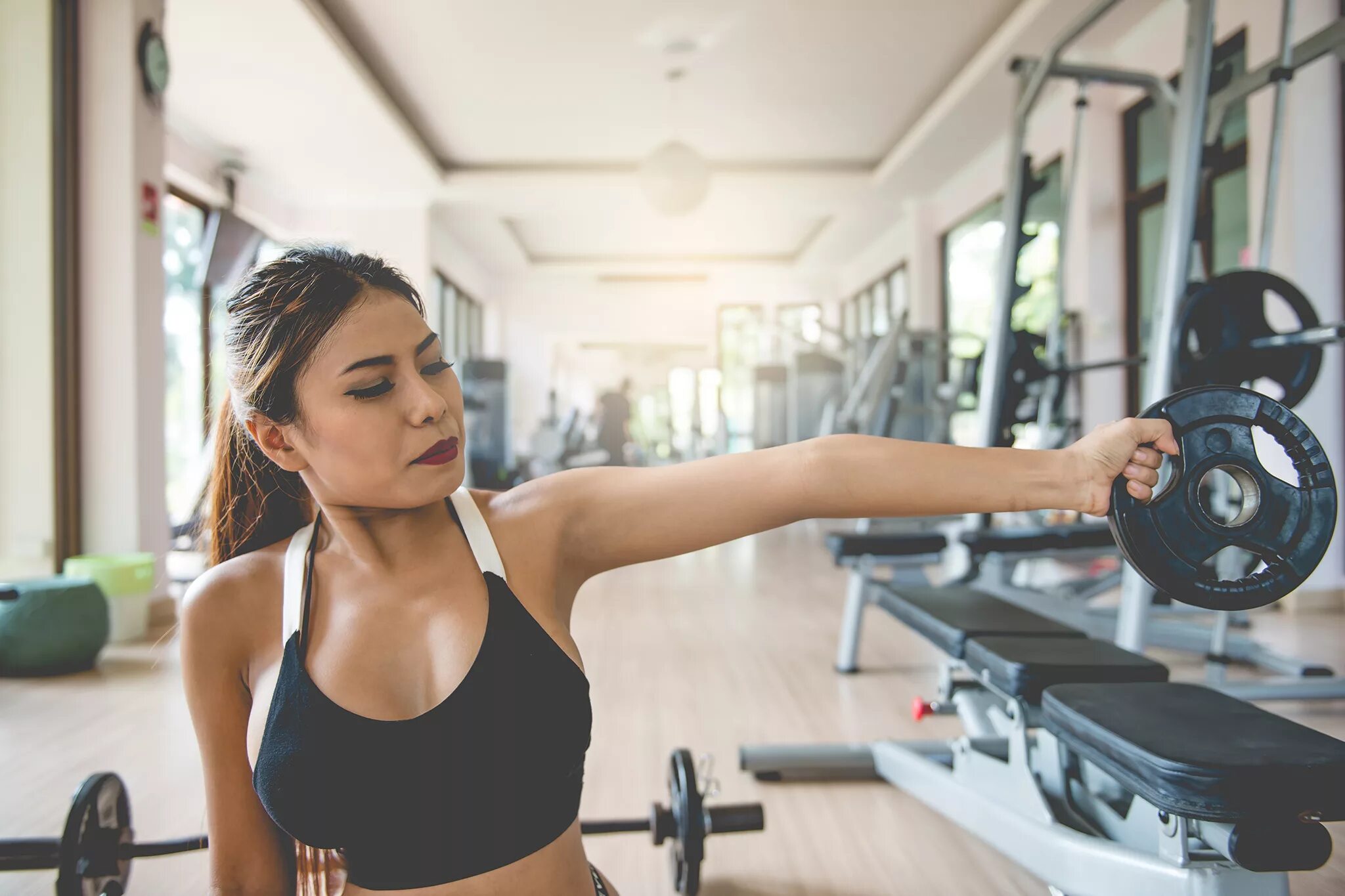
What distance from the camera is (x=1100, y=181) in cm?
408

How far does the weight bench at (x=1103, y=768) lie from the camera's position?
2.25 ft

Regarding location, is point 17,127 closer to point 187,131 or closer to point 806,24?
point 187,131

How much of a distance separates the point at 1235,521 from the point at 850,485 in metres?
0.32

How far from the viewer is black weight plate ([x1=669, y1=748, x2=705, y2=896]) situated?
100 cm

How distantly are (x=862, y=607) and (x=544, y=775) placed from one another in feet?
5.35

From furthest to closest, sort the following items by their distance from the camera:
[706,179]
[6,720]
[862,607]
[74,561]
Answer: [706,179] < [74,561] < [862,607] < [6,720]

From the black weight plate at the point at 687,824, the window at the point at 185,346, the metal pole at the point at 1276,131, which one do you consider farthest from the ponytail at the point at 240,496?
the window at the point at 185,346

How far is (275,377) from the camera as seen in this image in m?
0.60

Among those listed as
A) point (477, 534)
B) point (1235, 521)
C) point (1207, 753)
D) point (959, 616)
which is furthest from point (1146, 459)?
point (959, 616)

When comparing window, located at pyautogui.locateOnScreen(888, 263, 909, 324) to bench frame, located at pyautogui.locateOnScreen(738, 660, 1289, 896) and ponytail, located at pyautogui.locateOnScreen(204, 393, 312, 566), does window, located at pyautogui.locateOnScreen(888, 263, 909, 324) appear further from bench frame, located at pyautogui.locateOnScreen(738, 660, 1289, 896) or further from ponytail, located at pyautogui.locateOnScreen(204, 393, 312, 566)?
ponytail, located at pyautogui.locateOnScreen(204, 393, 312, 566)

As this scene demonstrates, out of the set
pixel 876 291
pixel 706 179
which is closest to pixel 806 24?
pixel 706 179

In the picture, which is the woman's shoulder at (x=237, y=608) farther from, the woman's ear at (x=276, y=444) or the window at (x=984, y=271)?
the window at (x=984, y=271)

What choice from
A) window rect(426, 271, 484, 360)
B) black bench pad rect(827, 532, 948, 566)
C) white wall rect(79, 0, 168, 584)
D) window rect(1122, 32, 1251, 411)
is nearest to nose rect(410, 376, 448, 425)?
black bench pad rect(827, 532, 948, 566)

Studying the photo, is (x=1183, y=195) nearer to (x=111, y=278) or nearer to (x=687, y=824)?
(x=687, y=824)
